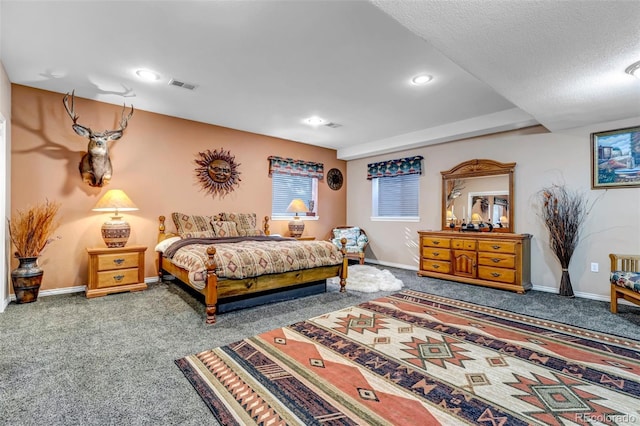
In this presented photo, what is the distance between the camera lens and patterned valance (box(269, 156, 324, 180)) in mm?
6043

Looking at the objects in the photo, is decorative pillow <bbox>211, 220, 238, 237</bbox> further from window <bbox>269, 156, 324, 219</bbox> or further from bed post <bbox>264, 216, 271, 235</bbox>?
window <bbox>269, 156, 324, 219</bbox>

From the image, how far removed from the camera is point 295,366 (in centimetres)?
216

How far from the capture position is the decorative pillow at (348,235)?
652 cm

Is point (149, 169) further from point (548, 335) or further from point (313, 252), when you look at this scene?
point (548, 335)

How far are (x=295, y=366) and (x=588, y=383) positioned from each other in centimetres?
188

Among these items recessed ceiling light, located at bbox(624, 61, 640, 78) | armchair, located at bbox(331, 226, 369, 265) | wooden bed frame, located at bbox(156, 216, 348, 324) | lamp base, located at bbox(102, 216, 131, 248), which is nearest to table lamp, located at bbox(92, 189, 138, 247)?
lamp base, located at bbox(102, 216, 131, 248)

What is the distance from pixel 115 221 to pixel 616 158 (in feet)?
21.2

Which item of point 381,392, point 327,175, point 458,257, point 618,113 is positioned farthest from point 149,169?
point 618,113

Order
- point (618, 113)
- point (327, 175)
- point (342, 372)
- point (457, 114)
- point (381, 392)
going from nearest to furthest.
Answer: point (381, 392) → point (342, 372) → point (618, 113) → point (457, 114) → point (327, 175)

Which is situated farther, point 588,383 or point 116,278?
point 116,278

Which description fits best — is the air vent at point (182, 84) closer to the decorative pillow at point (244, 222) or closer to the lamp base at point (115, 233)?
the lamp base at point (115, 233)

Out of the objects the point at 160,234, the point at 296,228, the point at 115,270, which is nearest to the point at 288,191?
the point at 296,228

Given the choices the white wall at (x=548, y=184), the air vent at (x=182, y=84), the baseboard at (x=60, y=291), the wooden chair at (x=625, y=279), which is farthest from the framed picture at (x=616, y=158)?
the baseboard at (x=60, y=291)

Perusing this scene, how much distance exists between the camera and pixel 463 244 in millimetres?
4797
